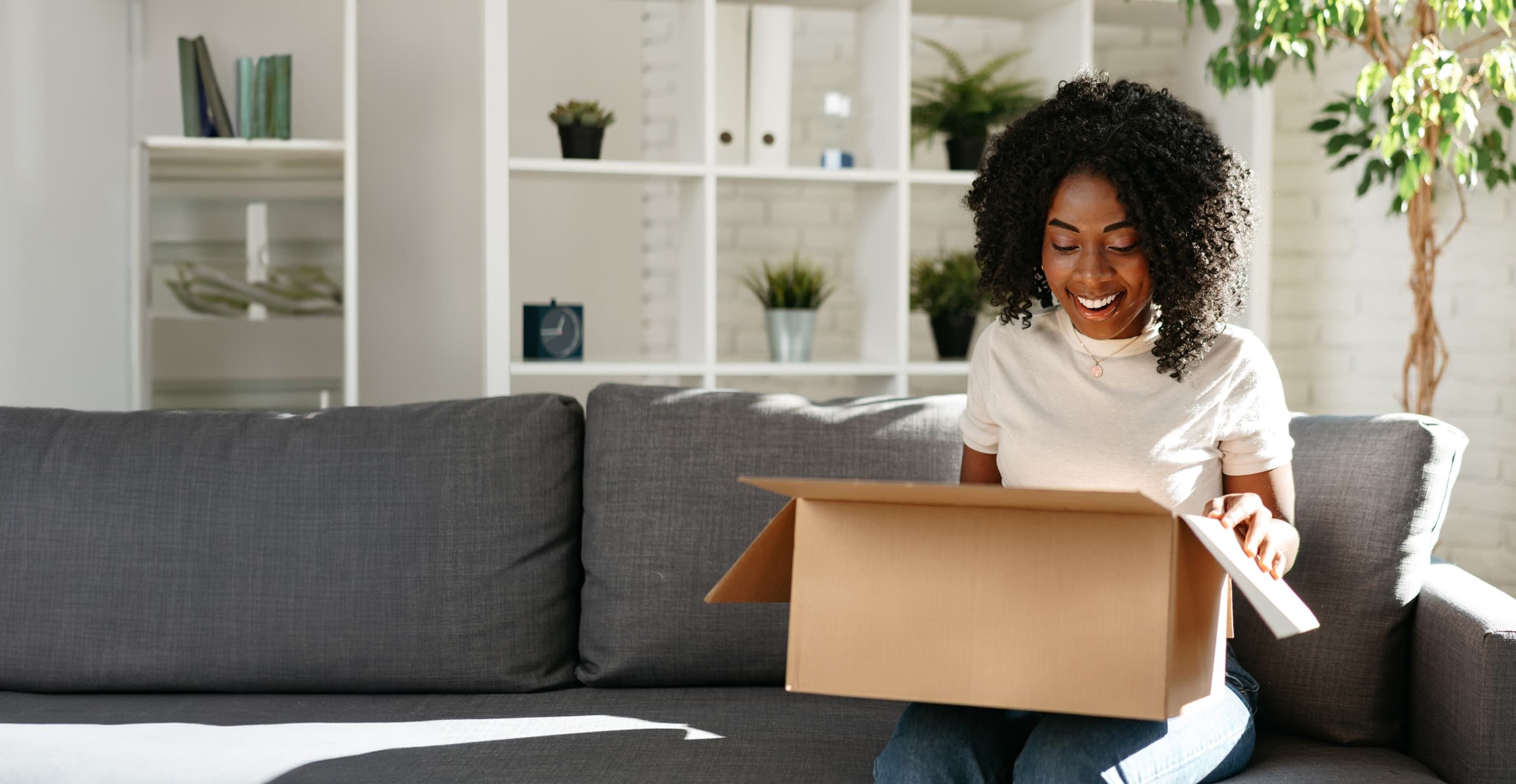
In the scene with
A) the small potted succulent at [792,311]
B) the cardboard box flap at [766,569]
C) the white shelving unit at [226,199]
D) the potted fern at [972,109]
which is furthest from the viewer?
the potted fern at [972,109]

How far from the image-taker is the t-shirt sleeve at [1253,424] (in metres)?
1.47

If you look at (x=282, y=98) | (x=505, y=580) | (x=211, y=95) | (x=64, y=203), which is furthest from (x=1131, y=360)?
(x=64, y=203)

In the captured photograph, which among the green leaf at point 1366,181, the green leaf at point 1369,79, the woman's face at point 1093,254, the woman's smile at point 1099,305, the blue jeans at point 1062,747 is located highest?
the green leaf at point 1369,79

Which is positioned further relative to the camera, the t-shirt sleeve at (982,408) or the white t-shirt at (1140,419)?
the t-shirt sleeve at (982,408)

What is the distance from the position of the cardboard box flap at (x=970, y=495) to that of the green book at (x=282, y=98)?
6.86 ft

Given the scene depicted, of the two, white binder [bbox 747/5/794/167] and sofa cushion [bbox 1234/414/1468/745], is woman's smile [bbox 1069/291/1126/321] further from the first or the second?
white binder [bbox 747/5/794/167]

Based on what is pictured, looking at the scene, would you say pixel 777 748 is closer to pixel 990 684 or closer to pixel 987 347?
pixel 990 684

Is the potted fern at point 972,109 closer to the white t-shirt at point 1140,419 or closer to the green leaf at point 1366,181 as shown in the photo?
the green leaf at point 1366,181

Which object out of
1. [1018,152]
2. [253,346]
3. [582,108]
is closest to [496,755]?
[1018,152]

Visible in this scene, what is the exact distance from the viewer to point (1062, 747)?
1300 millimetres

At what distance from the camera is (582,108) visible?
2.81 m

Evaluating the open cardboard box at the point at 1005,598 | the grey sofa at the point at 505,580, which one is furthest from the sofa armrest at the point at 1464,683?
the open cardboard box at the point at 1005,598

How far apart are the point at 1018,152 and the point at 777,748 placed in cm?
78

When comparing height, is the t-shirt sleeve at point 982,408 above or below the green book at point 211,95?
below
